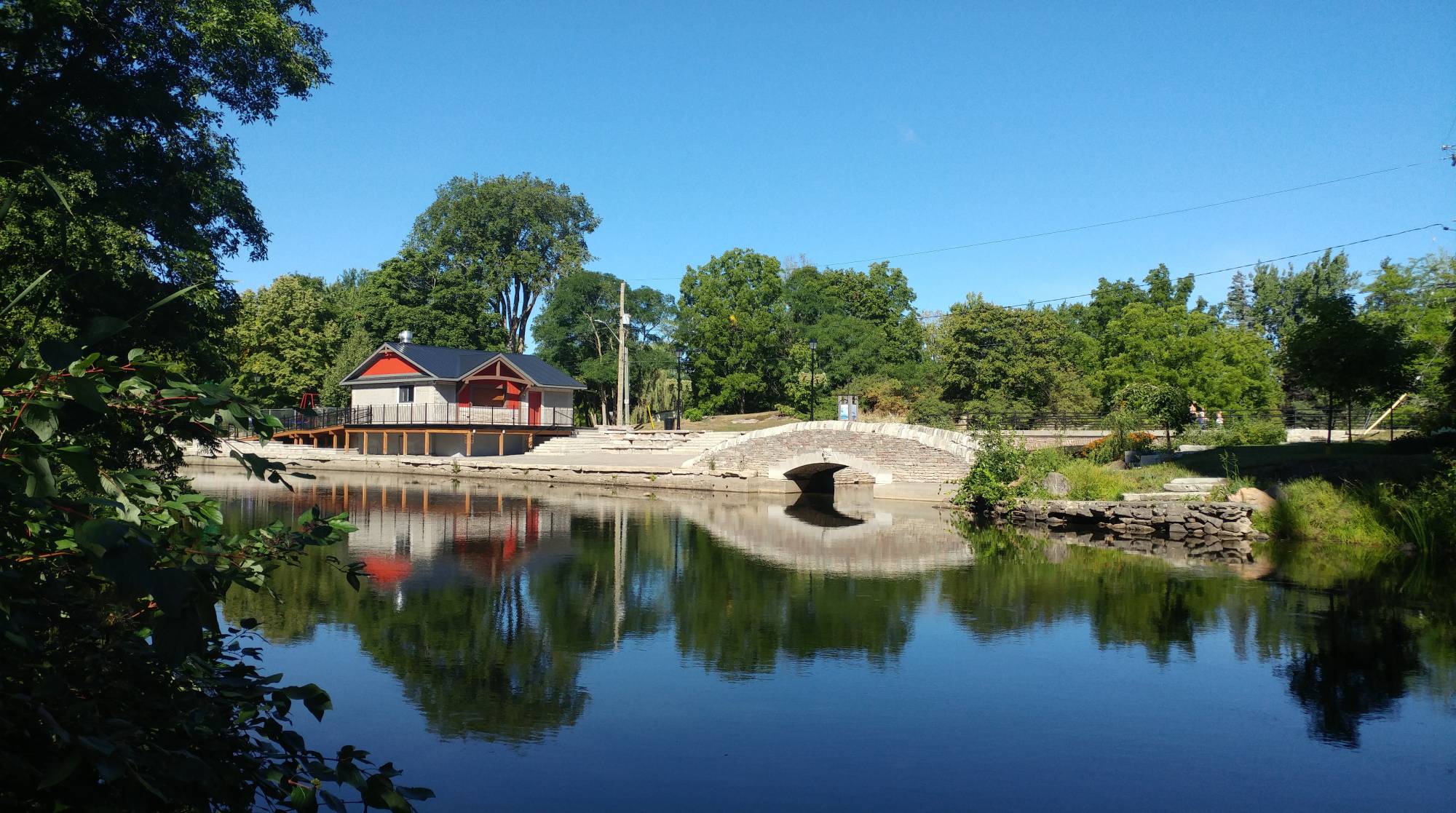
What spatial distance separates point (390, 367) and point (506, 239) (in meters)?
14.4

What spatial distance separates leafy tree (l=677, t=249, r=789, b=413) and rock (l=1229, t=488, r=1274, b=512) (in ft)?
89.4

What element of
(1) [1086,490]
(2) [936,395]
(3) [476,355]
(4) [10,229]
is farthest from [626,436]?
(4) [10,229]

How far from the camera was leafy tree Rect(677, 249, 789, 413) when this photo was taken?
4394cm

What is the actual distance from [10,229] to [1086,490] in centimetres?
1929

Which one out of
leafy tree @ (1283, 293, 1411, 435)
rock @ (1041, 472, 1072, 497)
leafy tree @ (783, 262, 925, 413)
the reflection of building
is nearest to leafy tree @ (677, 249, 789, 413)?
leafy tree @ (783, 262, 925, 413)

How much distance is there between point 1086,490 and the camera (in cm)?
2044

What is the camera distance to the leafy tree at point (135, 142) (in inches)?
339

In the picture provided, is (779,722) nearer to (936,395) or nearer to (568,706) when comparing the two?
(568,706)

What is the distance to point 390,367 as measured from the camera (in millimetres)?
38812

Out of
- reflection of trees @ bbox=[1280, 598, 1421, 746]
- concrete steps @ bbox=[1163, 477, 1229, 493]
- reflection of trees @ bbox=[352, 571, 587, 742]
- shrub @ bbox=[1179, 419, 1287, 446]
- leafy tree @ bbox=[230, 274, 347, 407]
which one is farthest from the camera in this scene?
leafy tree @ bbox=[230, 274, 347, 407]

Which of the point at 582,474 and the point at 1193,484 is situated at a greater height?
the point at 1193,484

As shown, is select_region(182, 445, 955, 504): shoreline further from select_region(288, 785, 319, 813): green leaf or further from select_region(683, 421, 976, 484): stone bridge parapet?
select_region(288, 785, 319, 813): green leaf

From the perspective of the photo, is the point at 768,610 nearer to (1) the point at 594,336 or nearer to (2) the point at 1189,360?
(2) the point at 1189,360

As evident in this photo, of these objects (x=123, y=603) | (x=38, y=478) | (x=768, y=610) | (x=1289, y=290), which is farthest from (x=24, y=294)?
(x=1289, y=290)
